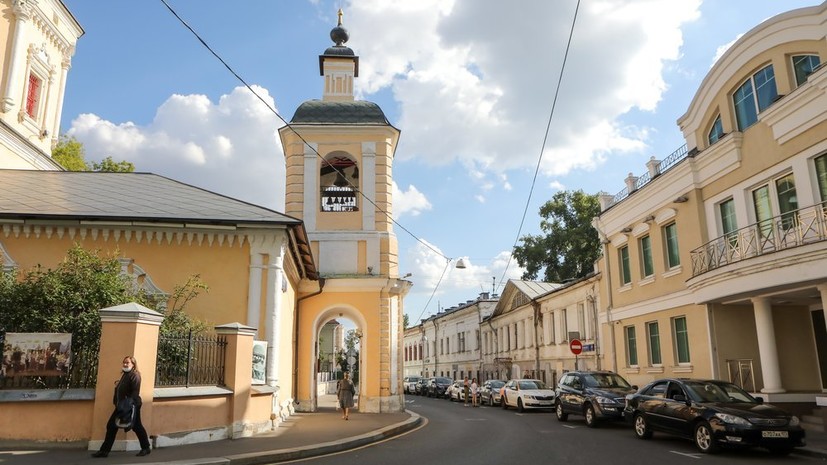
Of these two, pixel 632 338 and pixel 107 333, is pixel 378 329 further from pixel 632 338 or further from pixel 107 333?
pixel 107 333

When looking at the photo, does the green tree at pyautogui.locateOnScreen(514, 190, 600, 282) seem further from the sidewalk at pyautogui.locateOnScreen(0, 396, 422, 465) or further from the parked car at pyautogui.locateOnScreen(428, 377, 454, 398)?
the sidewalk at pyautogui.locateOnScreen(0, 396, 422, 465)

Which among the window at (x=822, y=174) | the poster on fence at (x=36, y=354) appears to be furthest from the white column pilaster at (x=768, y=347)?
the poster on fence at (x=36, y=354)

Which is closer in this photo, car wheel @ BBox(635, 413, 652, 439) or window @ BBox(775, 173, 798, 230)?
car wheel @ BBox(635, 413, 652, 439)

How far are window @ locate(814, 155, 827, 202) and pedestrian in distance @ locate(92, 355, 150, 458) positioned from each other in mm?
15533

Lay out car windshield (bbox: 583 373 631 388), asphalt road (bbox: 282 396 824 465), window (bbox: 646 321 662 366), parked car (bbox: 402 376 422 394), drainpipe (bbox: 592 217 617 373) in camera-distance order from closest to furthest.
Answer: asphalt road (bbox: 282 396 824 465) → car windshield (bbox: 583 373 631 388) → window (bbox: 646 321 662 366) → drainpipe (bbox: 592 217 617 373) → parked car (bbox: 402 376 422 394)

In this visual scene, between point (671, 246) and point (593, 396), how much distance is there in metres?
6.89

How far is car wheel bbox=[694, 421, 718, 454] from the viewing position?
37.5ft

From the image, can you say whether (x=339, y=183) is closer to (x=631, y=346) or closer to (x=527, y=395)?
(x=527, y=395)

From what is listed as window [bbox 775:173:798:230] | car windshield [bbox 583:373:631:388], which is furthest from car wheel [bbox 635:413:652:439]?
window [bbox 775:173:798:230]

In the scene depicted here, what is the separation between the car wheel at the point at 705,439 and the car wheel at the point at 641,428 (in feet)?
5.97

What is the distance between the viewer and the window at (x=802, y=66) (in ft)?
51.3

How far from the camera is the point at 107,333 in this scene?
10.8m

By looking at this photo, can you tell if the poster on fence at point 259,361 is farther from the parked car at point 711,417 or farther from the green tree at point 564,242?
the green tree at point 564,242

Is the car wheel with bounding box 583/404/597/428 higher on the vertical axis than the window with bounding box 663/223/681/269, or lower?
lower
